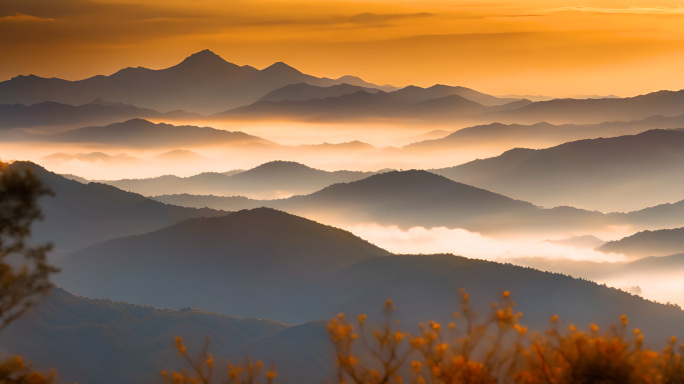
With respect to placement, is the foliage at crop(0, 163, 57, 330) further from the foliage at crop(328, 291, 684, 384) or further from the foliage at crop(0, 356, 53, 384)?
the foliage at crop(328, 291, 684, 384)

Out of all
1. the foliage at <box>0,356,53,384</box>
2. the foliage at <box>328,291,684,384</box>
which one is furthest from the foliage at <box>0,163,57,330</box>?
the foliage at <box>328,291,684,384</box>

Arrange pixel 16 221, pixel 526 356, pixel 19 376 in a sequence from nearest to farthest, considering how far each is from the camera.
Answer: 1. pixel 526 356
2. pixel 19 376
3. pixel 16 221

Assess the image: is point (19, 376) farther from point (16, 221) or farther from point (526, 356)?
point (526, 356)

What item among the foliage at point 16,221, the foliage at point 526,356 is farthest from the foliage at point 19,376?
the foliage at point 526,356

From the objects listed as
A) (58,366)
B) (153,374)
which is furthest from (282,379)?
(58,366)

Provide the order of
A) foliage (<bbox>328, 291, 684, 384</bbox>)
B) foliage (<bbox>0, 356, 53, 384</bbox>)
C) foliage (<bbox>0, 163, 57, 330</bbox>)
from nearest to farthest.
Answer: foliage (<bbox>328, 291, 684, 384</bbox>) < foliage (<bbox>0, 356, 53, 384</bbox>) < foliage (<bbox>0, 163, 57, 330</bbox>)

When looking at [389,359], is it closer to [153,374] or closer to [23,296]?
[23,296]

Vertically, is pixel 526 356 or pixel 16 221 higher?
pixel 16 221

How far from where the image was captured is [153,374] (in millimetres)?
196125

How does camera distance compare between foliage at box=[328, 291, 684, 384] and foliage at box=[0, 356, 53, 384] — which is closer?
foliage at box=[328, 291, 684, 384]

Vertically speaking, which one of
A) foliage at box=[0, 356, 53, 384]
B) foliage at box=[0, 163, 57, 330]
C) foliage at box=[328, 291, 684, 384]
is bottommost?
foliage at box=[0, 356, 53, 384]

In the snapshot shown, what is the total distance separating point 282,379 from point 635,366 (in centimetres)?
15282

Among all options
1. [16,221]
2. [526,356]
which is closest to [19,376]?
[16,221]

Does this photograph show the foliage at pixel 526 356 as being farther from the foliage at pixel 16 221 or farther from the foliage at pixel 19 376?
the foliage at pixel 16 221
